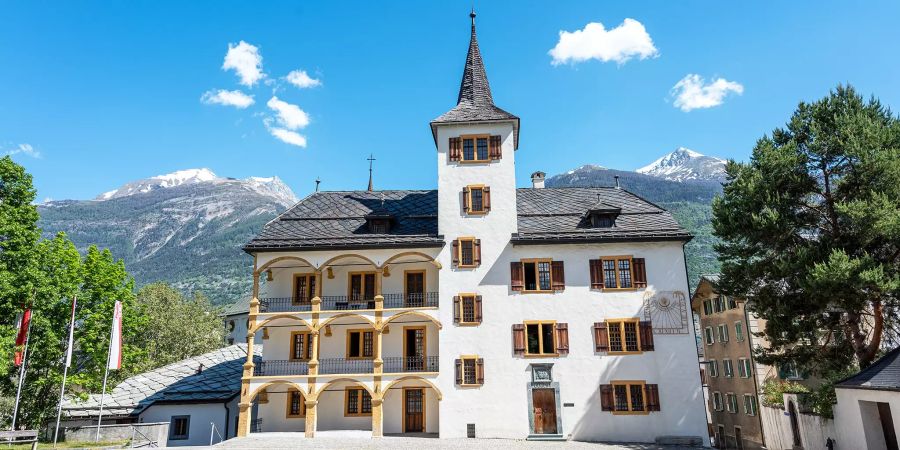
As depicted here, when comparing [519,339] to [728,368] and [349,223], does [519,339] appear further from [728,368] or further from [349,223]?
[728,368]

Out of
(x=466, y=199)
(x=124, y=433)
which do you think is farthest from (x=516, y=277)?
(x=124, y=433)

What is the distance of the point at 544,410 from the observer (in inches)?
1071

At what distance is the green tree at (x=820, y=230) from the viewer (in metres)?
20.5

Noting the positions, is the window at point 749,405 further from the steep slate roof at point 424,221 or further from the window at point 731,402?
the steep slate roof at point 424,221

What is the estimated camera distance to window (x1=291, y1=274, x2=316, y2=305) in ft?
99.1

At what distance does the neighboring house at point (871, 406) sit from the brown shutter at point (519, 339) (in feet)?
44.4

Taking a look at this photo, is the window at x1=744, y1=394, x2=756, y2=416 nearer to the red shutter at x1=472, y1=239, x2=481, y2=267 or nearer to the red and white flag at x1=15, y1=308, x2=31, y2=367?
the red shutter at x1=472, y1=239, x2=481, y2=267

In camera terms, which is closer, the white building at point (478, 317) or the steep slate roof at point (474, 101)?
the white building at point (478, 317)

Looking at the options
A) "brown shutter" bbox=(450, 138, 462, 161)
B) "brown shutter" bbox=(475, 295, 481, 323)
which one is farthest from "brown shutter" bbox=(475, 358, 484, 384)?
"brown shutter" bbox=(450, 138, 462, 161)

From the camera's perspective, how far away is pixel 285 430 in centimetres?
2861

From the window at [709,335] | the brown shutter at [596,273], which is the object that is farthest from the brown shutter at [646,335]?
the window at [709,335]

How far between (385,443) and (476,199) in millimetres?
13976

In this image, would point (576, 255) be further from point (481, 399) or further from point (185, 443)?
point (185, 443)

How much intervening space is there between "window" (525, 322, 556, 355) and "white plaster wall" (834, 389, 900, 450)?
12.3 meters
